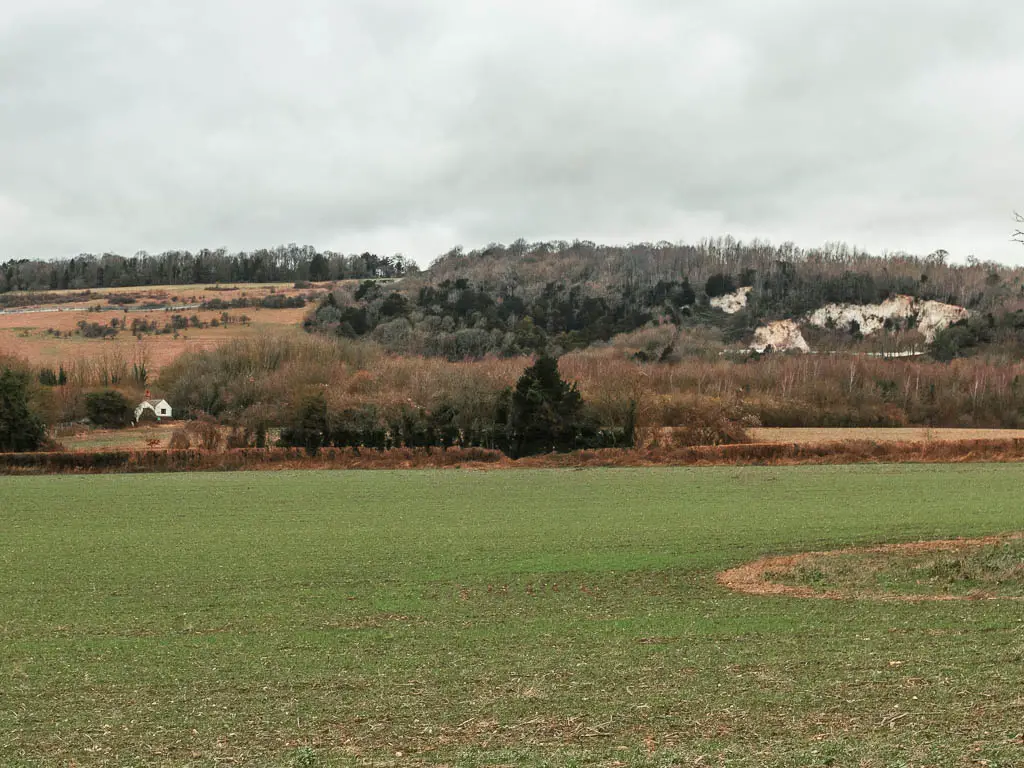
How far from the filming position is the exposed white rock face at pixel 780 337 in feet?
488

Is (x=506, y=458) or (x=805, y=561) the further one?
(x=506, y=458)

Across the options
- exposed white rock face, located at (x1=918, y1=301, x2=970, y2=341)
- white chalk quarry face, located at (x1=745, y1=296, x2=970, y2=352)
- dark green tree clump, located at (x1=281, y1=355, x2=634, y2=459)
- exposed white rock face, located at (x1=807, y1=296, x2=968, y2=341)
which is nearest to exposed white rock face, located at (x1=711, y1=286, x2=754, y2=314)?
white chalk quarry face, located at (x1=745, y1=296, x2=970, y2=352)

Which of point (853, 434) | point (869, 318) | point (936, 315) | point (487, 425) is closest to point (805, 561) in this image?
point (487, 425)

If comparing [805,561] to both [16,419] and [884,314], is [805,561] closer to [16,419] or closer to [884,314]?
[16,419]

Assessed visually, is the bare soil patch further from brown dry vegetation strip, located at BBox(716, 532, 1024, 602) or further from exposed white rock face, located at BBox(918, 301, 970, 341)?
exposed white rock face, located at BBox(918, 301, 970, 341)

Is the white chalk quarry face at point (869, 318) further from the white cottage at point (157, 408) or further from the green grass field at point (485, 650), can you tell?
the green grass field at point (485, 650)

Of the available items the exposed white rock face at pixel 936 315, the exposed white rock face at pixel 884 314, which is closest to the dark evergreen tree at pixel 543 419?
the exposed white rock face at pixel 884 314

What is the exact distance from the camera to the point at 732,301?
16975cm

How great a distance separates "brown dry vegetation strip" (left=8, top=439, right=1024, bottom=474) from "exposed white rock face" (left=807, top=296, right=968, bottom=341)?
10436 cm

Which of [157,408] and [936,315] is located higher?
[936,315]

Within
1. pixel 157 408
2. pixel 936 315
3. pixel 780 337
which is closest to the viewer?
pixel 157 408

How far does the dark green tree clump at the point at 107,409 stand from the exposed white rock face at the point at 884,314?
376ft

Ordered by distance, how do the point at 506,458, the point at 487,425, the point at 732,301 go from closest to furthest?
the point at 506,458 < the point at 487,425 < the point at 732,301

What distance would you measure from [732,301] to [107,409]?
114 m
